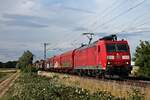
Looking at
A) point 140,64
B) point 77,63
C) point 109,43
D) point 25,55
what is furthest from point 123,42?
point 25,55

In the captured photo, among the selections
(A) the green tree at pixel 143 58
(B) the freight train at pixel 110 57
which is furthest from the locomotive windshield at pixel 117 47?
(A) the green tree at pixel 143 58

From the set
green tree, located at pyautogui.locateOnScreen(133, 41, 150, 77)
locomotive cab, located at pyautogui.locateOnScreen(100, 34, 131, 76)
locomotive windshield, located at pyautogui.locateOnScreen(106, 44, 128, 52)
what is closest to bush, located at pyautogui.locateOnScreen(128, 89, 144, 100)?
locomotive cab, located at pyautogui.locateOnScreen(100, 34, 131, 76)

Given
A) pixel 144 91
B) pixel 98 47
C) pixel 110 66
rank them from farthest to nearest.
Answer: pixel 98 47 → pixel 110 66 → pixel 144 91

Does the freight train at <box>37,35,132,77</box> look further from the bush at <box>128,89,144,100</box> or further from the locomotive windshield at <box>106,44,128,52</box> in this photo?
the bush at <box>128,89,144,100</box>

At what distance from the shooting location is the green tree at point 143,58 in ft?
170

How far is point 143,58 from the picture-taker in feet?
173

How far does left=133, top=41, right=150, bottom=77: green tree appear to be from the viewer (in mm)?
51812

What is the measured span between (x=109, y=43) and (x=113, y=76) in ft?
11.7

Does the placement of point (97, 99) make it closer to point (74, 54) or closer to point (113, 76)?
point (113, 76)

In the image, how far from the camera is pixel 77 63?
49.3m

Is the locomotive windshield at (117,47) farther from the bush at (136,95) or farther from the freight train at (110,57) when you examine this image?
the bush at (136,95)

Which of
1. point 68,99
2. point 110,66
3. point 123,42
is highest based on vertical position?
point 123,42

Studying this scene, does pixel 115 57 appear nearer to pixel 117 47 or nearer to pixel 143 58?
pixel 117 47

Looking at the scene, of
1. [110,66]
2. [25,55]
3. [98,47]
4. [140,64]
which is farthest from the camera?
[25,55]
